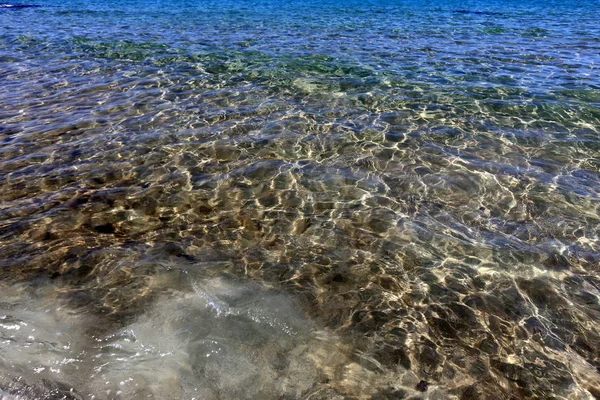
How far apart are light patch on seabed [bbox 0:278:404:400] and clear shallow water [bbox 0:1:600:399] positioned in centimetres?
3

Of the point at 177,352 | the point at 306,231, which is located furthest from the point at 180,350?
the point at 306,231

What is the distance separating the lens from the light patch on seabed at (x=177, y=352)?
14.9ft

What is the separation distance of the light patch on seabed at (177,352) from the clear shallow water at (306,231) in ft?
0.09

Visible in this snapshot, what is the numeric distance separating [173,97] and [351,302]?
1085 cm

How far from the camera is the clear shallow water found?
4.93 metres

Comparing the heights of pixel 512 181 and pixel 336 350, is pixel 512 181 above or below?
above

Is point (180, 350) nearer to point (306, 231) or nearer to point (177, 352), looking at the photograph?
point (177, 352)

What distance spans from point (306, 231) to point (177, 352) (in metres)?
3.26

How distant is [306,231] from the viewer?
7.44m

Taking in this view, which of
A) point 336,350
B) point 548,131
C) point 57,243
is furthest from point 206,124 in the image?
point 548,131

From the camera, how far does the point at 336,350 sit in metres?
5.12

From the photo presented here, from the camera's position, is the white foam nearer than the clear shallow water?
Answer: Yes

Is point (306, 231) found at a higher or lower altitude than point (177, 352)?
higher

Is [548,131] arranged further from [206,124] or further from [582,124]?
[206,124]
